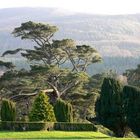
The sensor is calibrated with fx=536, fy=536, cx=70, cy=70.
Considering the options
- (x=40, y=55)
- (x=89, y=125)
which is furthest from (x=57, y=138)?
(x=40, y=55)

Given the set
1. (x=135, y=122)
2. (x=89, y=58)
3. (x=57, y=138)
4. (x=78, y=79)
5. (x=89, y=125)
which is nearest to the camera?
(x=57, y=138)

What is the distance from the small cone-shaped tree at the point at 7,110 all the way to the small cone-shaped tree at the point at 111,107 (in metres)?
8.14

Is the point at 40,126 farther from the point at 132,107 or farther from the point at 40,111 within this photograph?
the point at 132,107

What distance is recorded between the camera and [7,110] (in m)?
45.3

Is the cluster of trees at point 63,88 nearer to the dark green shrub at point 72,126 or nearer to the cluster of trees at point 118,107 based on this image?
the cluster of trees at point 118,107

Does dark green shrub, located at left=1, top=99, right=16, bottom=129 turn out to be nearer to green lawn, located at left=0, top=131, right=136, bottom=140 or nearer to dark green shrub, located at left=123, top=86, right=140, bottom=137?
green lawn, located at left=0, top=131, right=136, bottom=140

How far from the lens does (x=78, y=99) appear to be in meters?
59.2

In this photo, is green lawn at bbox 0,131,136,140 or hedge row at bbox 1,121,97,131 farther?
hedge row at bbox 1,121,97,131

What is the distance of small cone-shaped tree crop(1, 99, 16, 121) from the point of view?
45125mm

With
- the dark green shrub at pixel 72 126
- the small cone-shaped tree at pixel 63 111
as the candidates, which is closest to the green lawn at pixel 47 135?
the dark green shrub at pixel 72 126

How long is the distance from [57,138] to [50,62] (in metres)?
27.0

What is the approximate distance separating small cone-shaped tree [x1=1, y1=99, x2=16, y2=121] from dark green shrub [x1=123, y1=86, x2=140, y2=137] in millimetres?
9962

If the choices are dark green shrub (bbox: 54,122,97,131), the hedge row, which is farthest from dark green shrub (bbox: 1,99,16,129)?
dark green shrub (bbox: 54,122,97,131)

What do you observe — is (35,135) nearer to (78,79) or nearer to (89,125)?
(89,125)
